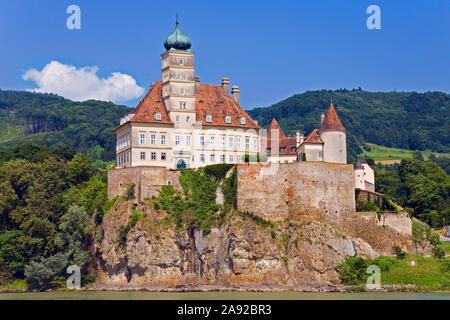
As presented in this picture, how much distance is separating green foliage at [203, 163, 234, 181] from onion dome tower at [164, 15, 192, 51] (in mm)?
12467

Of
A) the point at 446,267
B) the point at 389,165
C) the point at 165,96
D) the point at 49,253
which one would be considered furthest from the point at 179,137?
the point at 389,165

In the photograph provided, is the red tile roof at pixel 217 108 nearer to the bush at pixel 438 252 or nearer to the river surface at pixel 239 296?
the river surface at pixel 239 296

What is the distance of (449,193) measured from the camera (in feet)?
307

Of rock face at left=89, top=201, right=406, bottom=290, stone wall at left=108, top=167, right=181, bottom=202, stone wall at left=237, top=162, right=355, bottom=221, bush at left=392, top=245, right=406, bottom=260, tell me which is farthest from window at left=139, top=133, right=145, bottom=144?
bush at left=392, top=245, right=406, bottom=260

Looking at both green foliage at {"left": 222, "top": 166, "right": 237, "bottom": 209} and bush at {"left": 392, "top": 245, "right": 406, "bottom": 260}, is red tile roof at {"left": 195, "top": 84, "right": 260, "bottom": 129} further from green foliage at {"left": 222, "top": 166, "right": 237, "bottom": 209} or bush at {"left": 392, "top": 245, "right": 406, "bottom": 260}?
bush at {"left": 392, "top": 245, "right": 406, "bottom": 260}

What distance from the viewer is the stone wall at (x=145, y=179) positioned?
6950 cm

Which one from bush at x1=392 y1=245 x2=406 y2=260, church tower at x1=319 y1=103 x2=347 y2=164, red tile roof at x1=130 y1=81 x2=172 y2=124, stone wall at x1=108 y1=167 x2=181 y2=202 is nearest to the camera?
bush at x1=392 y1=245 x2=406 y2=260

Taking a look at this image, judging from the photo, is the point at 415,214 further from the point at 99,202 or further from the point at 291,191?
the point at 99,202

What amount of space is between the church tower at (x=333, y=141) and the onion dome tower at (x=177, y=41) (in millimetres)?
15105

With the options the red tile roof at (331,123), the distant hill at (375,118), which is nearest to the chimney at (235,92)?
the red tile roof at (331,123)

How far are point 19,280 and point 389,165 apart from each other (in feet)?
303

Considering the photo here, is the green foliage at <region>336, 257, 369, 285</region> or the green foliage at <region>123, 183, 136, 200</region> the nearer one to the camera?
the green foliage at <region>336, 257, 369, 285</region>

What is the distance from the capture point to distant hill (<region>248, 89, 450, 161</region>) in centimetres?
16975

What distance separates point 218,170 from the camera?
68875 mm
